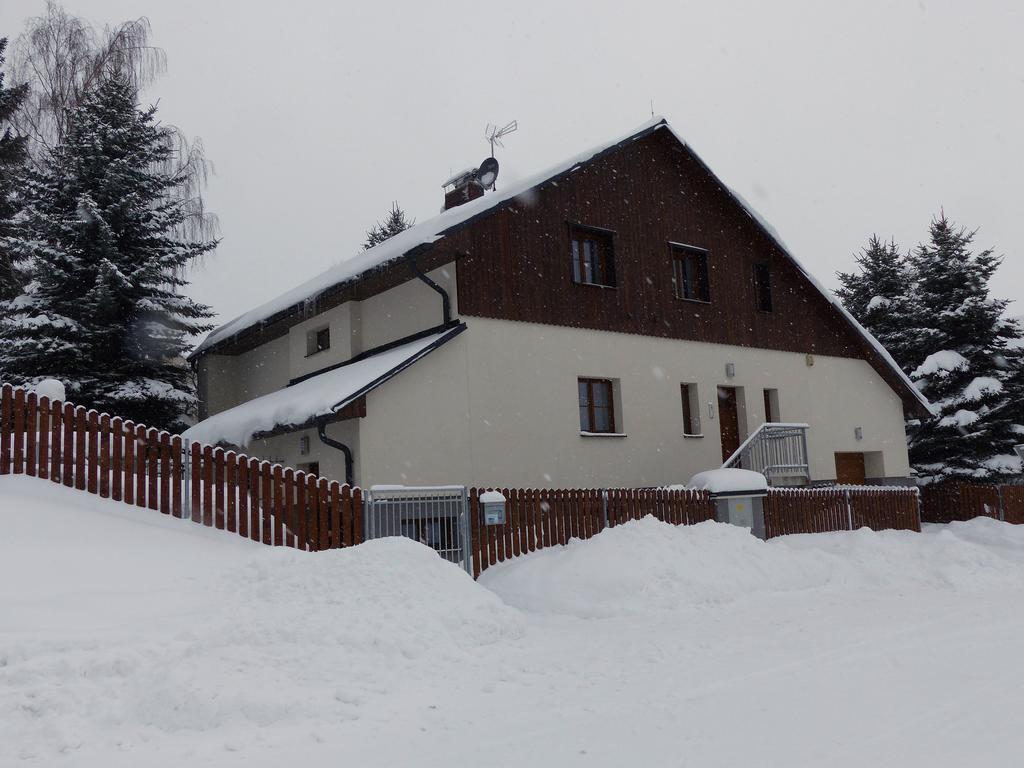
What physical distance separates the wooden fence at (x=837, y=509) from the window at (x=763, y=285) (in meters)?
5.08

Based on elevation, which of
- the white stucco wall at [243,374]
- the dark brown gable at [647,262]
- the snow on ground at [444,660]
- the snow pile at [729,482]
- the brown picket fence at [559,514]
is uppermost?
the dark brown gable at [647,262]

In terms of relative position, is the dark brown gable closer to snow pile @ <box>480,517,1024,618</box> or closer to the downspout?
the downspout

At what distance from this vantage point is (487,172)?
21969mm

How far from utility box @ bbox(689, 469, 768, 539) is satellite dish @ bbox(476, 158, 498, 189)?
33.0ft

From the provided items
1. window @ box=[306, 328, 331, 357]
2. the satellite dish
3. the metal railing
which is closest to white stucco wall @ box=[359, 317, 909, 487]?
the metal railing

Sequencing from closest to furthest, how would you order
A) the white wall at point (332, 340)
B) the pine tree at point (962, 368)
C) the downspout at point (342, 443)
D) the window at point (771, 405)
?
1. the downspout at point (342, 443)
2. the white wall at point (332, 340)
3. the window at point (771, 405)
4. the pine tree at point (962, 368)

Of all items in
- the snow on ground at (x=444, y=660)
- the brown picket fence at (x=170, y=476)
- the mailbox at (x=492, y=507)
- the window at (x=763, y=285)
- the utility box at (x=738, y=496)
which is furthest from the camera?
the window at (x=763, y=285)

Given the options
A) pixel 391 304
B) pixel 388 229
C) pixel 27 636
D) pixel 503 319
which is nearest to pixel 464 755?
pixel 27 636

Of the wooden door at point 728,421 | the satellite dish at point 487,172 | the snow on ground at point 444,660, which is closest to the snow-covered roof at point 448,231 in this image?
the satellite dish at point 487,172

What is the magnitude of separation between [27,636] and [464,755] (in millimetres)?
3257

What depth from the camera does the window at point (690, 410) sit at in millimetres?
19062

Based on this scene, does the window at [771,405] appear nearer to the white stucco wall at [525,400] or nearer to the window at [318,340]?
the white stucco wall at [525,400]

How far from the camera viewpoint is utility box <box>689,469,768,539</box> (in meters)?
15.4

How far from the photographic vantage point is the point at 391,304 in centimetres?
1731
